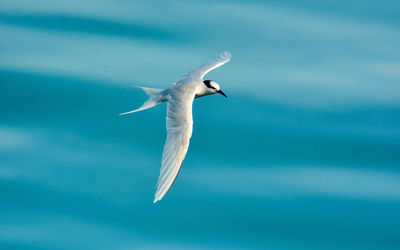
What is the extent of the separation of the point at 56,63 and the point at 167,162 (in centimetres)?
315

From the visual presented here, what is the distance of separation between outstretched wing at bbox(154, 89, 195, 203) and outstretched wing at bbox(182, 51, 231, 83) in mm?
622

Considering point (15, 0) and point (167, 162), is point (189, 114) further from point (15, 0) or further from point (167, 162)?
point (15, 0)

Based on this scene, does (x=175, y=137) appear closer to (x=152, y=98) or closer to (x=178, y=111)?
(x=178, y=111)

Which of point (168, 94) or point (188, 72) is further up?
point (188, 72)

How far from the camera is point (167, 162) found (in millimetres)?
6789

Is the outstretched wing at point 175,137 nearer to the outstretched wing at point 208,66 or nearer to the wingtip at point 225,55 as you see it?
the outstretched wing at point 208,66

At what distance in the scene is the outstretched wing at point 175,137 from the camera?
650 centimetres

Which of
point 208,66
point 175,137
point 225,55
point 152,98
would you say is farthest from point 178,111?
point 225,55

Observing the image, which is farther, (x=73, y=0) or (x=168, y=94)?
(x=73, y=0)

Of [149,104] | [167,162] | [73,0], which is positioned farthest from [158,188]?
[73,0]

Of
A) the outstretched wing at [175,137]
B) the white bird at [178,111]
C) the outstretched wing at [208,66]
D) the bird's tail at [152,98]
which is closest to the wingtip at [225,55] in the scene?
the outstretched wing at [208,66]

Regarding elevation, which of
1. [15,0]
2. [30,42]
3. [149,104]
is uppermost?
[15,0]

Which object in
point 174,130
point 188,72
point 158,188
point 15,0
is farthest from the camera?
point 15,0

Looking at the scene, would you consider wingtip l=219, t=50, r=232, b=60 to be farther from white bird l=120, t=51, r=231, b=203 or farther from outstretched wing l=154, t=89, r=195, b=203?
outstretched wing l=154, t=89, r=195, b=203
